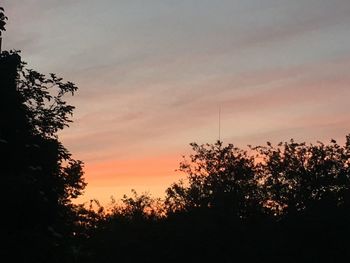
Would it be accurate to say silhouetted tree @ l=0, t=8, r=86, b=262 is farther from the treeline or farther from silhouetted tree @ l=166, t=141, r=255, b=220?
silhouetted tree @ l=166, t=141, r=255, b=220

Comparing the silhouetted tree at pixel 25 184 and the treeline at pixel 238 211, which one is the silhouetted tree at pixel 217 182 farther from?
the silhouetted tree at pixel 25 184

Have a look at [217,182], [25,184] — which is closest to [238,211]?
[217,182]

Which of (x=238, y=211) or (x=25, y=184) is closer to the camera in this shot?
(x=25, y=184)

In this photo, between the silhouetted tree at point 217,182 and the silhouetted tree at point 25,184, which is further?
the silhouetted tree at point 217,182

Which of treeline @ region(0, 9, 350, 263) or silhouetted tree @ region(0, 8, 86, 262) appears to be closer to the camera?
silhouetted tree @ region(0, 8, 86, 262)

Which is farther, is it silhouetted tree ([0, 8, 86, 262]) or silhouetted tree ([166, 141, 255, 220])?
silhouetted tree ([166, 141, 255, 220])

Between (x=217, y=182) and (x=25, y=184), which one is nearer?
(x=25, y=184)

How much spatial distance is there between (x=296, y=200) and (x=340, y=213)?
6832 millimetres

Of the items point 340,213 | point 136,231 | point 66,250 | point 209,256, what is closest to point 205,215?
point 209,256

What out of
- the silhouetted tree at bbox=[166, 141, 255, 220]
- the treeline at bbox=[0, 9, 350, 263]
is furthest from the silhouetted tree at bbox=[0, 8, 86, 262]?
the silhouetted tree at bbox=[166, 141, 255, 220]

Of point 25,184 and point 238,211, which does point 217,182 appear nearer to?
point 238,211

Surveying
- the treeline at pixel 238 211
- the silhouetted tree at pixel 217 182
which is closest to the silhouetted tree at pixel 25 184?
the treeline at pixel 238 211

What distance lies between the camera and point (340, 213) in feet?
172

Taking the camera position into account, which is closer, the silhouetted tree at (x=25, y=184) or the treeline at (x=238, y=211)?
the silhouetted tree at (x=25, y=184)
